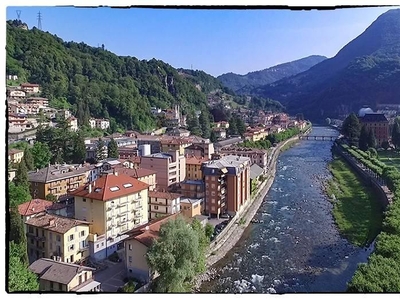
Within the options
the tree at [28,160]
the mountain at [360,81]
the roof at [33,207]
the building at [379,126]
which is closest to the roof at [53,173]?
the tree at [28,160]

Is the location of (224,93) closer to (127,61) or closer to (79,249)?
(127,61)

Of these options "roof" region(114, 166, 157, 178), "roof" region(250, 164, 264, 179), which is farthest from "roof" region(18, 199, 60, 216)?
"roof" region(250, 164, 264, 179)

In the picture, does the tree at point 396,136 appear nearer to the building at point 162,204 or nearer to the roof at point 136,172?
the roof at point 136,172

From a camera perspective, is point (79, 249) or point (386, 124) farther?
point (386, 124)

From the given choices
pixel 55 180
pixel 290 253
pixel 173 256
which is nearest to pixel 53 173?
pixel 55 180

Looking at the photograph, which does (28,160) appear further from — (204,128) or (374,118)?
(374,118)

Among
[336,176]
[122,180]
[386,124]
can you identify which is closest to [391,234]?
[122,180]
